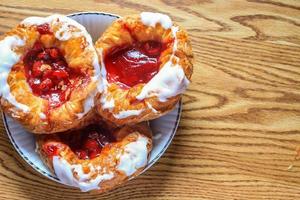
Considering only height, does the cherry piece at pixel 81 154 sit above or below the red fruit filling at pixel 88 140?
below

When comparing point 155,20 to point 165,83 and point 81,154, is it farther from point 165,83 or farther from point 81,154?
point 81,154

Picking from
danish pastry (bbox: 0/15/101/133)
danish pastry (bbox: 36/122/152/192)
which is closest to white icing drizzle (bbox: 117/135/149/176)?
danish pastry (bbox: 36/122/152/192)

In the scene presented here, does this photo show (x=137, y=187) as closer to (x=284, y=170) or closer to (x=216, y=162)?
(x=216, y=162)

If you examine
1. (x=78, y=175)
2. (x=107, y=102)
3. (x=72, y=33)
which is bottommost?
(x=78, y=175)

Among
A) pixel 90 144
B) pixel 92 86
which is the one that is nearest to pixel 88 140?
pixel 90 144

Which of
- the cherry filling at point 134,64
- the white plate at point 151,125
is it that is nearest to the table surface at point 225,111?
the white plate at point 151,125

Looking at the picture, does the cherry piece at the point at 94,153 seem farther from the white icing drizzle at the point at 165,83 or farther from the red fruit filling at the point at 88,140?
the white icing drizzle at the point at 165,83

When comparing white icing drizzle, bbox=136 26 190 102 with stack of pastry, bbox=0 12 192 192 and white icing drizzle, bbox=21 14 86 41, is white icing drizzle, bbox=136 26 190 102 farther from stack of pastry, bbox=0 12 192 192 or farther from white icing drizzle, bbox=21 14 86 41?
white icing drizzle, bbox=21 14 86 41
